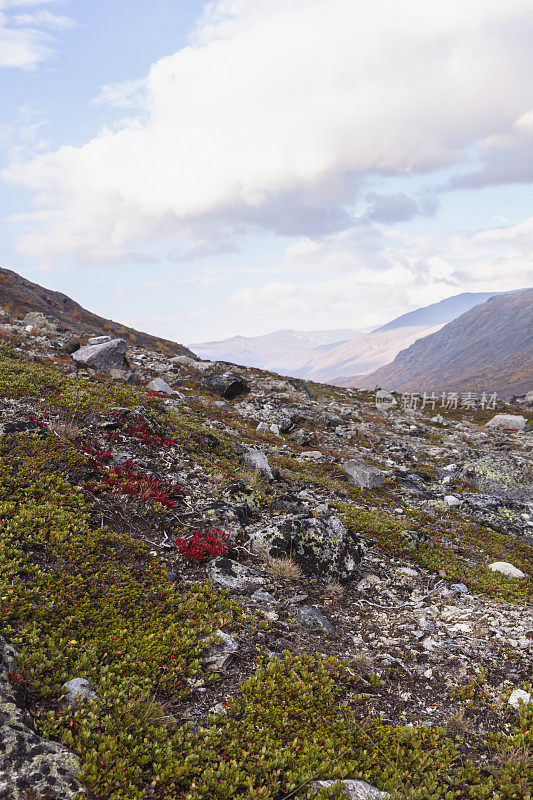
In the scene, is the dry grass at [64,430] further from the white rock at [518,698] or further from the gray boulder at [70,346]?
the gray boulder at [70,346]

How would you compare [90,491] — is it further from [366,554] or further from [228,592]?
[366,554]

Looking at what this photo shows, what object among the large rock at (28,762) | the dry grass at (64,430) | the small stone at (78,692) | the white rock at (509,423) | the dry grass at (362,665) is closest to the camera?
the large rock at (28,762)

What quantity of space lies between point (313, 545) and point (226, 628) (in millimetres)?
3219

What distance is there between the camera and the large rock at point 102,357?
24.9 meters

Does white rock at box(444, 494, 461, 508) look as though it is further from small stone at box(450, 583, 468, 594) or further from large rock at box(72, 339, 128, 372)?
large rock at box(72, 339, 128, 372)

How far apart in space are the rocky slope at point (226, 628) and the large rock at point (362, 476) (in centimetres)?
181

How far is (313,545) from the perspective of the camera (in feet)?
29.2

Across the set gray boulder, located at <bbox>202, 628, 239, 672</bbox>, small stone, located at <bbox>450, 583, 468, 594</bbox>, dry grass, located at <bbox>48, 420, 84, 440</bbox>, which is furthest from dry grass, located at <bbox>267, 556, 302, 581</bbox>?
dry grass, located at <bbox>48, 420, 84, 440</bbox>

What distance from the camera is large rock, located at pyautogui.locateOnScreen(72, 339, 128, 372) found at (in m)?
24.9

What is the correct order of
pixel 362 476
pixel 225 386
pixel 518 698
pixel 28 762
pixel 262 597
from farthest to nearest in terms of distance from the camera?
1. pixel 225 386
2. pixel 362 476
3. pixel 262 597
4. pixel 518 698
5. pixel 28 762

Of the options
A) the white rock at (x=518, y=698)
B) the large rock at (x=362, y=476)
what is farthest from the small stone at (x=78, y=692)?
the large rock at (x=362, y=476)

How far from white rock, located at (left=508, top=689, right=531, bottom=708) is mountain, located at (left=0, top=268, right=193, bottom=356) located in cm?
Result: 4967

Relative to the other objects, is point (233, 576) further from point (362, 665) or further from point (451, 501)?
point (451, 501)

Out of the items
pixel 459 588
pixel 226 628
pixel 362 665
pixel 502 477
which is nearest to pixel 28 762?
pixel 226 628
